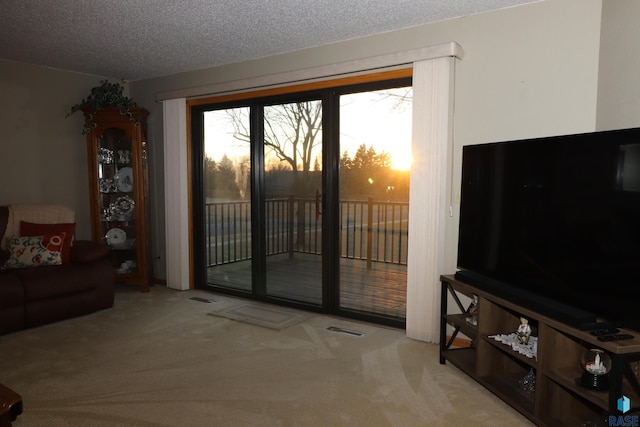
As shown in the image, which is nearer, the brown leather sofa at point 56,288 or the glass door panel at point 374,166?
the brown leather sofa at point 56,288

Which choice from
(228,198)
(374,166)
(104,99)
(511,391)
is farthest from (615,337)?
(104,99)

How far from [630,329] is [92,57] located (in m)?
4.69

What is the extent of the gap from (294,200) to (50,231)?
2269 millimetres

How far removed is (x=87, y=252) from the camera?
4148mm

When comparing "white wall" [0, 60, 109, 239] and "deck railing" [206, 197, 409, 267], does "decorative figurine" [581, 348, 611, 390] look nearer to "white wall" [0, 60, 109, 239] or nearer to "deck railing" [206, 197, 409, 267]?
"deck railing" [206, 197, 409, 267]

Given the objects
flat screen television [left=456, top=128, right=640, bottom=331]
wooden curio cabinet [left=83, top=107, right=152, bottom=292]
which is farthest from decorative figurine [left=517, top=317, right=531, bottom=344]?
wooden curio cabinet [left=83, top=107, right=152, bottom=292]

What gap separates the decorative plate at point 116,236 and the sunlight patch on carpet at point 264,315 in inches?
63.9

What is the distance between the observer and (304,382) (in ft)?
9.11

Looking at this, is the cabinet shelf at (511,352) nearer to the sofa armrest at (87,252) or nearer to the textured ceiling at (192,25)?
the textured ceiling at (192,25)

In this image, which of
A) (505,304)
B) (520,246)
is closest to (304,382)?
(505,304)

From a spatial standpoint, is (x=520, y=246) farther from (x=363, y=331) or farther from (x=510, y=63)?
(x=363, y=331)

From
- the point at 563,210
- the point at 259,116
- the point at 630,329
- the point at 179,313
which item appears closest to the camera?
the point at 630,329

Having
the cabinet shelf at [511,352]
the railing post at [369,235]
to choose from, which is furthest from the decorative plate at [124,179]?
the cabinet shelf at [511,352]

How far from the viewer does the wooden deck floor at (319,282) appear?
431 cm
